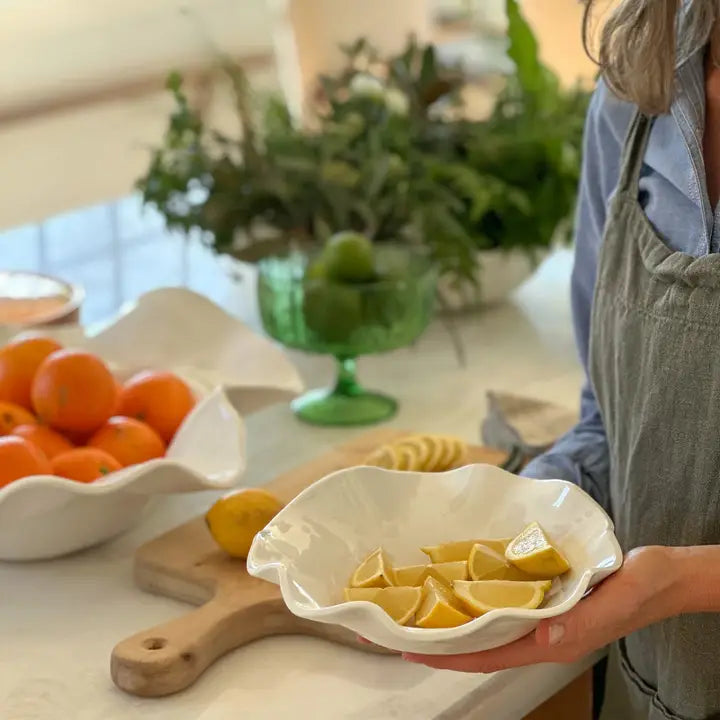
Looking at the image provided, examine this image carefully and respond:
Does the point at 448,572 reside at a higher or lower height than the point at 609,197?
lower

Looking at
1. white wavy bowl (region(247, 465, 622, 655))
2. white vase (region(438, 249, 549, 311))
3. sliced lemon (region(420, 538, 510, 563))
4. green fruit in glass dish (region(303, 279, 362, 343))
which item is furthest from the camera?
white vase (region(438, 249, 549, 311))

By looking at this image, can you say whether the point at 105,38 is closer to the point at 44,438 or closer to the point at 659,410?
the point at 44,438

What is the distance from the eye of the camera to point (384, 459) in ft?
3.88

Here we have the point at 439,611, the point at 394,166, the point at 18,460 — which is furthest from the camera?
the point at 394,166

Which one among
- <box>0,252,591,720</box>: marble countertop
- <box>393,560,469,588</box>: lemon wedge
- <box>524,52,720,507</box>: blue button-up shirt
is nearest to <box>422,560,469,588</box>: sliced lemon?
<box>393,560,469,588</box>: lemon wedge

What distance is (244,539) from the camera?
106 centimetres

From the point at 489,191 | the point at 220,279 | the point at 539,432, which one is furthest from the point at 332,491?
the point at 220,279

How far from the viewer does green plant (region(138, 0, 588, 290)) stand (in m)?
1.60

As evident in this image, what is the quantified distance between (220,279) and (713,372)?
118cm

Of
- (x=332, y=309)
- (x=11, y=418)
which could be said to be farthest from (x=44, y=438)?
(x=332, y=309)

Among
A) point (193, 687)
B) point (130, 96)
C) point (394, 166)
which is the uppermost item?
point (130, 96)

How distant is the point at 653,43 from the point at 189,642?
55cm

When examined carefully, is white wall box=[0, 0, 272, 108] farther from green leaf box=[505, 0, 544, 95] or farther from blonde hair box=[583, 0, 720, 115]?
blonde hair box=[583, 0, 720, 115]

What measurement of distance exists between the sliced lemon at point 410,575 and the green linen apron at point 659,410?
21 cm
